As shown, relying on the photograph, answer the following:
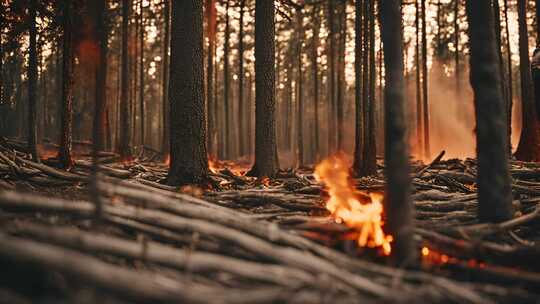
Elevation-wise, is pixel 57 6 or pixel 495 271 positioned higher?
pixel 57 6

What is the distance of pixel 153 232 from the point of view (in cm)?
339

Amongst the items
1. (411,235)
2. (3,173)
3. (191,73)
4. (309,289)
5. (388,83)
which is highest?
(191,73)

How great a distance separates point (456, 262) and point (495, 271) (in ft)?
1.01

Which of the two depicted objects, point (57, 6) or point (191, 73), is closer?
point (191, 73)

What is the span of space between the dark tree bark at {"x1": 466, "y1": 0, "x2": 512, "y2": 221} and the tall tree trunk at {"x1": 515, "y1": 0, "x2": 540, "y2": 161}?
29.9 ft

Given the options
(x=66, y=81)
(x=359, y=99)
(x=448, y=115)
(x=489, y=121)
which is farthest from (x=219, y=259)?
(x=448, y=115)

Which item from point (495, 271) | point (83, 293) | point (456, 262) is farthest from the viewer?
point (456, 262)

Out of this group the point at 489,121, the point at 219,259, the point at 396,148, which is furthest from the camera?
the point at 489,121

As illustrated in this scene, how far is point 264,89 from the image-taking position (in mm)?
9547

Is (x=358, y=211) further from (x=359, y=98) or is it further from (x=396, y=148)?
(x=359, y=98)

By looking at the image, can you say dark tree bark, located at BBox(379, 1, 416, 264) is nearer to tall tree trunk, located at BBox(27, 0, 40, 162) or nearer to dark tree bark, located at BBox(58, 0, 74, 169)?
dark tree bark, located at BBox(58, 0, 74, 169)

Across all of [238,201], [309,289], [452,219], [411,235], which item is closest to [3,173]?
[238,201]

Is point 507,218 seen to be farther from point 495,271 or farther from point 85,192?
point 85,192

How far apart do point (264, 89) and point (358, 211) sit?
5.91m
